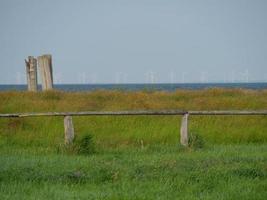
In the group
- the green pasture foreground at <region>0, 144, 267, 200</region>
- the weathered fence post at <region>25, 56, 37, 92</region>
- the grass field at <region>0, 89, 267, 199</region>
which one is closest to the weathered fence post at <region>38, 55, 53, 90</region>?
the weathered fence post at <region>25, 56, 37, 92</region>

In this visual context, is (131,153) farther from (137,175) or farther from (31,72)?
(31,72)

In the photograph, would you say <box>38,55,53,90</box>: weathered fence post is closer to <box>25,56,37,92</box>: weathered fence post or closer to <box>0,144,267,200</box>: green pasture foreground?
<box>25,56,37,92</box>: weathered fence post

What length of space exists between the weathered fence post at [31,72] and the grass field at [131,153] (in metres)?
6.12

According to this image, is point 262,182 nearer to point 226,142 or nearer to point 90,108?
point 226,142

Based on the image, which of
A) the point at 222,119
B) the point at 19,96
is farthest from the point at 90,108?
the point at 222,119

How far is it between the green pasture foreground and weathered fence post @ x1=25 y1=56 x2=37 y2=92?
64.6 feet

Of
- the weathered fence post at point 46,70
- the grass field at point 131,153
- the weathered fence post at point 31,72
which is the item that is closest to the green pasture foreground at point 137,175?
the grass field at point 131,153

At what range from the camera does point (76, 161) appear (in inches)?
509

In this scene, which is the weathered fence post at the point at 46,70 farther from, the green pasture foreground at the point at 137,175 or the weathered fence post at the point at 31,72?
the green pasture foreground at the point at 137,175

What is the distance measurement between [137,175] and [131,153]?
330 cm

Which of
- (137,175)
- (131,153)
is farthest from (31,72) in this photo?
(137,175)

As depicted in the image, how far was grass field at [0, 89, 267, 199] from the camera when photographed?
404 inches

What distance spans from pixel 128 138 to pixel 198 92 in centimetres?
963

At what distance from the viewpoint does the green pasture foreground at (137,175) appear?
388 inches
